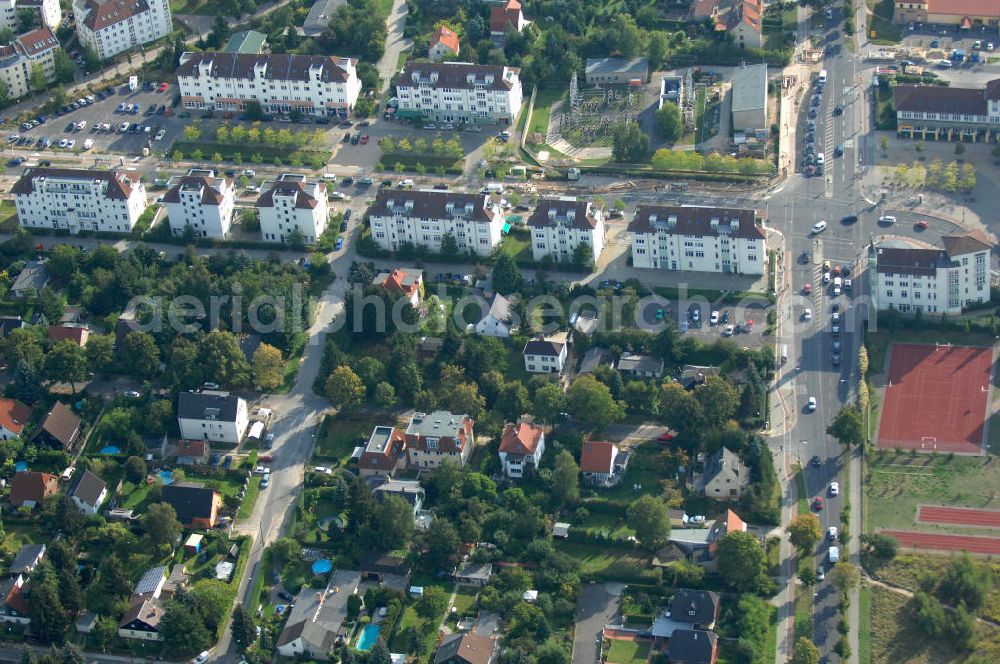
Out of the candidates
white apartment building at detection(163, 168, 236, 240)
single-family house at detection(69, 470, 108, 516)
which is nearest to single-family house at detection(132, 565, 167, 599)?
single-family house at detection(69, 470, 108, 516)

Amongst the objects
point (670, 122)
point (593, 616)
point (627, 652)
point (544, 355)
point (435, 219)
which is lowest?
point (627, 652)

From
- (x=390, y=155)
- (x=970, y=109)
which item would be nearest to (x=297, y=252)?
(x=390, y=155)

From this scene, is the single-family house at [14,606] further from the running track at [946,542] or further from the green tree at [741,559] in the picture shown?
the running track at [946,542]

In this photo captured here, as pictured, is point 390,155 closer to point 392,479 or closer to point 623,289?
point 623,289

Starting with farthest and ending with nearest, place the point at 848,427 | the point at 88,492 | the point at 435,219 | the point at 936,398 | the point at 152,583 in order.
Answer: the point at 435,219
the point at 936,398
the point at 88,492
the point at 848,427
the point at 152,583

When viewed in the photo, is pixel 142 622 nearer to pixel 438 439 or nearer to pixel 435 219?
pixel 438 439

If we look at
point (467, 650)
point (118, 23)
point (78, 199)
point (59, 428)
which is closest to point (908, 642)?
point (467, 650)

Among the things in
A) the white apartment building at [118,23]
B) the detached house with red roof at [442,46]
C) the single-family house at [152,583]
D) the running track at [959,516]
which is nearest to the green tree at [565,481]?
the running track at [959,516]

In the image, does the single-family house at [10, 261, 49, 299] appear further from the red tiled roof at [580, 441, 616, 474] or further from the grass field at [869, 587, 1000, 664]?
the grass field at [869, 587, 1000, 664]
